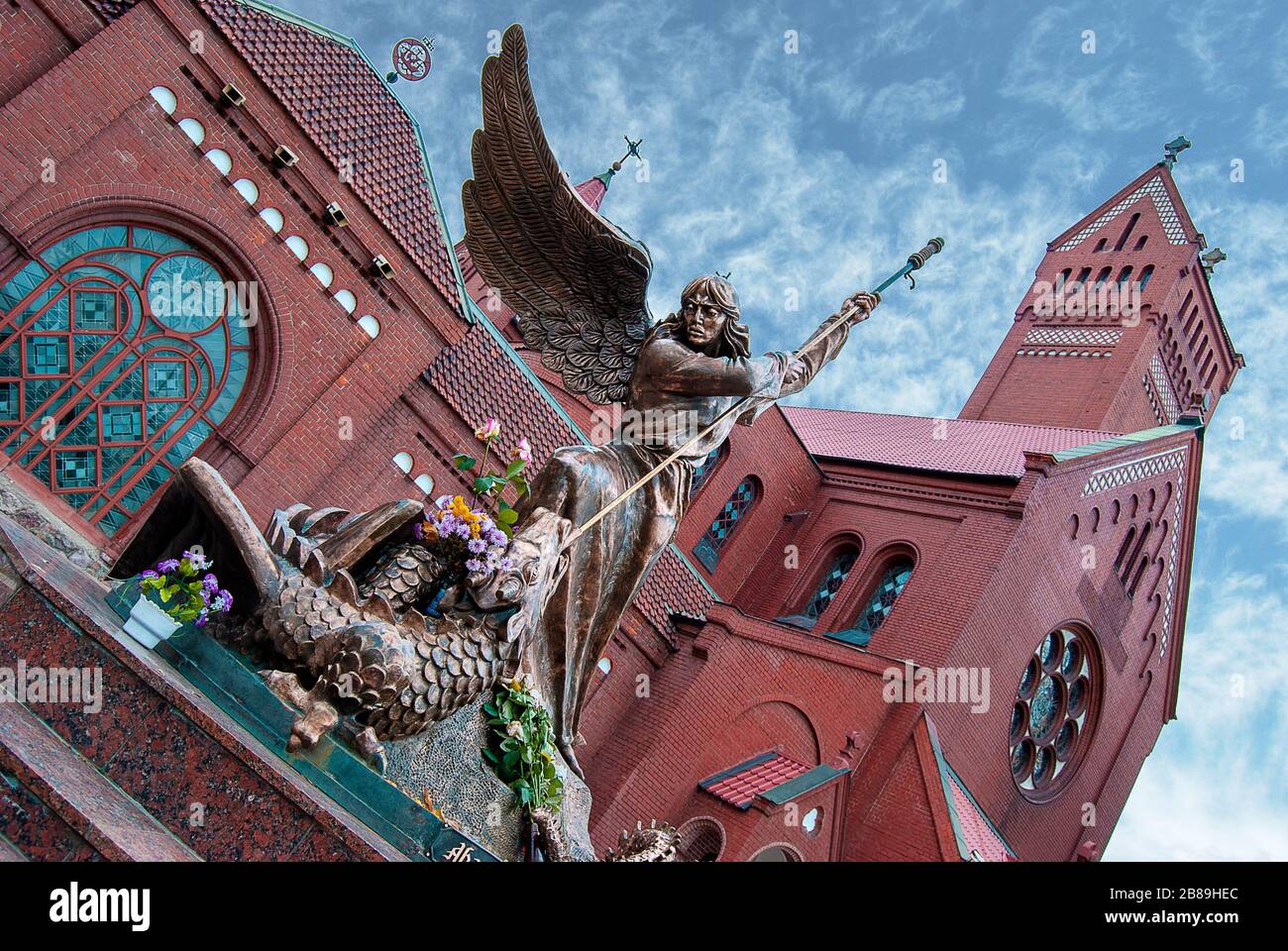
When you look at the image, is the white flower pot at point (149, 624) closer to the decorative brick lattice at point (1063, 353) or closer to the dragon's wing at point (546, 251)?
the dragon's wing at point (546, 251)

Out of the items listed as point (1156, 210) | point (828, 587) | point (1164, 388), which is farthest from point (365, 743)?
point (1156, 210)

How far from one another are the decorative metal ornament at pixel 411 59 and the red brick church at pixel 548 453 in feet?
13.8

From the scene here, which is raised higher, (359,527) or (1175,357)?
(1175,357)

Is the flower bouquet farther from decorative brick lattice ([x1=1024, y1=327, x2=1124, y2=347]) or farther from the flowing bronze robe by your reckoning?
decorative brick lattice ([x1=1024, y1=327, x2=1124, y2=347])

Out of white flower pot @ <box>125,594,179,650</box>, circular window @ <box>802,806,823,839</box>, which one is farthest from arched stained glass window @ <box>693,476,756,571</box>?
white flower pot @ <box>125,594,179,650</box>

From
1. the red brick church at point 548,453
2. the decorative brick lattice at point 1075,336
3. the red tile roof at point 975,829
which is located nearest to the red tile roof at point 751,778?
the red brick church at point 548,453

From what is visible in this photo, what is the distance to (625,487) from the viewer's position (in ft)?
20.6

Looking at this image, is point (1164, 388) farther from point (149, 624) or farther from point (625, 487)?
point (149, 624)

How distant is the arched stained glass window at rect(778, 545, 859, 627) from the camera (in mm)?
20406
